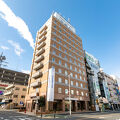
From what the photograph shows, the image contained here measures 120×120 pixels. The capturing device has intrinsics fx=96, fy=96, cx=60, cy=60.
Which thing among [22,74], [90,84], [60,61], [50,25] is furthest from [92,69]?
[22,74]

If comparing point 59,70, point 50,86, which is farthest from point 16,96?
point 50,86

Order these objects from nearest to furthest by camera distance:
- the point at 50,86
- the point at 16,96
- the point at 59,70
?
the point at 50,86
the point at 59,70
the point at 16,96

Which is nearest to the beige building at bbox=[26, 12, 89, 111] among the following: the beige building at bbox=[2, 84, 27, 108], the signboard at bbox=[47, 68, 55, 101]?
the signboard at bbox=[47, 68, 55, 101]

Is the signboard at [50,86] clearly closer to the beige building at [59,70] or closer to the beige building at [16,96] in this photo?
the beige building at [59,70]

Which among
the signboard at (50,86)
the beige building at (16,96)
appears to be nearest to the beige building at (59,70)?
the signboard at (50,86)

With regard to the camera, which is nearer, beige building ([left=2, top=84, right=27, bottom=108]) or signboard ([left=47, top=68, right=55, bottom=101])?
signboard ([left=47, top=68, right=55, bottom=101])

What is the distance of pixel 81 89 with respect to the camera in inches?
1683

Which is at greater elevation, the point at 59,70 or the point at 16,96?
the point at 59,70

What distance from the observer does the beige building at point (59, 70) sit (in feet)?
111

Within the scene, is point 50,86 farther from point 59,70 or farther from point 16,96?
point 16,96

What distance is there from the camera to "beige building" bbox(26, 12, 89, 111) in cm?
3369

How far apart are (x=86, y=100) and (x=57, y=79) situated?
18456 millimetres

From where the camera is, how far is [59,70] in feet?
122

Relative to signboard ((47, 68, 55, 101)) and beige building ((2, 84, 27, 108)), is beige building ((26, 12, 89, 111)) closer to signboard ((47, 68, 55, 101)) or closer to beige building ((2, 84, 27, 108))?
signboard ((47, 68, 55, 101))
